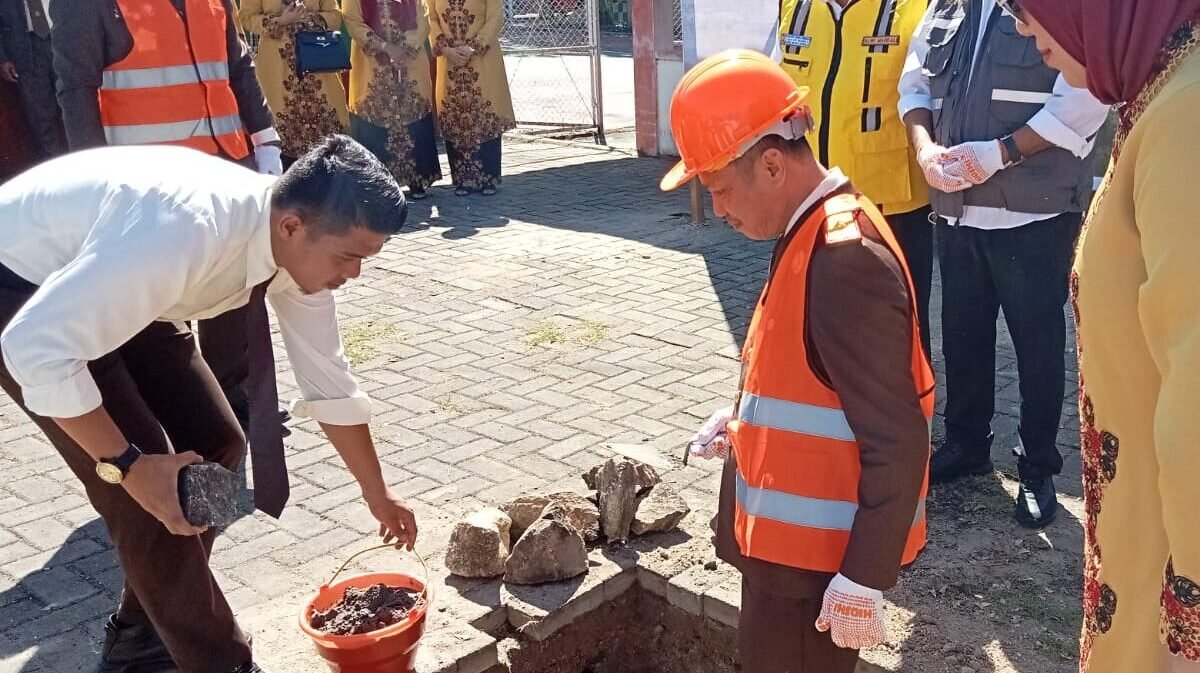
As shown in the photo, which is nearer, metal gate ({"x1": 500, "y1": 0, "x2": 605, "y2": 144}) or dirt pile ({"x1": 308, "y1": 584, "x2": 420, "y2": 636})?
dirt pile ({"x1": 308, "y1": 584, "x2": 420, "y2": 636})

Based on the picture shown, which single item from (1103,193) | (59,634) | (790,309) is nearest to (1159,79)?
(1103,193)

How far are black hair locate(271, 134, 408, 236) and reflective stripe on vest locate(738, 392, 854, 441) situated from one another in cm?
92

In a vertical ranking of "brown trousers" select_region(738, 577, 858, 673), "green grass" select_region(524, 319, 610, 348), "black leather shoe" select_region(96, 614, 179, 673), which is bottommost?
"green grass" select_region(524, 319, 610, 348)

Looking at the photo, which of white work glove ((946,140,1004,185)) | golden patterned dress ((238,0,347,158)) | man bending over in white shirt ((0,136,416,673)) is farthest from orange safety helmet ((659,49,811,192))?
golden patterned dress ((238,0,347,158))

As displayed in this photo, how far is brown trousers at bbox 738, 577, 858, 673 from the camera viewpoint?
7.54 ft

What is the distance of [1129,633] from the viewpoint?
5.68ft

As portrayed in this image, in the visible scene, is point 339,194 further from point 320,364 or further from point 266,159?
point 266,159

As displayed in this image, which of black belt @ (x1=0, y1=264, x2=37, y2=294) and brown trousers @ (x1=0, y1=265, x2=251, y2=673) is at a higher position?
black belt @ (x1=0, y1=264, x2=37, y2=294)

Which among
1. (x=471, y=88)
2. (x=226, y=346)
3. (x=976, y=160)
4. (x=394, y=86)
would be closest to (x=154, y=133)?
(x=226, y=346)

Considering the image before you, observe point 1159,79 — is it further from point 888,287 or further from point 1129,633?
point 1129,633

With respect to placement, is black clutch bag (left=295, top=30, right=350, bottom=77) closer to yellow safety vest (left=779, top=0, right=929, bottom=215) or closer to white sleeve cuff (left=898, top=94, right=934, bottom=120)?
yellow safety vest (left=779, top=0, right=929, bottom=215)

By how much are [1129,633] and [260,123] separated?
13.2ft

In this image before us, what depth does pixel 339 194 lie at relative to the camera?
8.15 ft

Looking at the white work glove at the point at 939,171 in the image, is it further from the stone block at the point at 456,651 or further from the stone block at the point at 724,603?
the stone block at the point at 456,651
